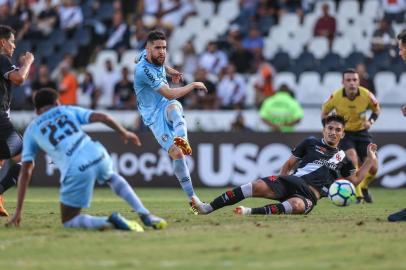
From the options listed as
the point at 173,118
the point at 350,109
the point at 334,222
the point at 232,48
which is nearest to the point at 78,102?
the point at 232,48

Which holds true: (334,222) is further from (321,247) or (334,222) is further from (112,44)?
(112,44)

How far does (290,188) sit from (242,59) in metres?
11.8

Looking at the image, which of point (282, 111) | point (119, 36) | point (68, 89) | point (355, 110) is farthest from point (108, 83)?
point (355, 110)

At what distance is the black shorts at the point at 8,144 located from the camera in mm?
12711

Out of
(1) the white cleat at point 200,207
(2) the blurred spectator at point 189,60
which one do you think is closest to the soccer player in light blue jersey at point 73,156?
(1) the white cleat at point 200,207

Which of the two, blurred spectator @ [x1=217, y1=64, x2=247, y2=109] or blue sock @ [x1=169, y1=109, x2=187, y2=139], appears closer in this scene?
blue sock @ [x1=169, y1=109, x2=187, y2=139]

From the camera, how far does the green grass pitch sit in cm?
838

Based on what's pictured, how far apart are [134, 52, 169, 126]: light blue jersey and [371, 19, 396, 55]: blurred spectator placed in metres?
11.2

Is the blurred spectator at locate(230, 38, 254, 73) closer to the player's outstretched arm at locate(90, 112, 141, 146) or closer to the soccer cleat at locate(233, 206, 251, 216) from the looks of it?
the soccer cleat at locate(233, 206, 251, 216)

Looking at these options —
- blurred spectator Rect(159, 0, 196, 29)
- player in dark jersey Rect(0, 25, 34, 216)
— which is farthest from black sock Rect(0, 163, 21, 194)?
blurred spectator Rect(159, 0, 196, 29)

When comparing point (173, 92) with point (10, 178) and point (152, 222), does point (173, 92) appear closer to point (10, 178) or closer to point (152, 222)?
point (10, 178)

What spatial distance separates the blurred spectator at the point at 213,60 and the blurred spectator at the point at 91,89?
2.72 m

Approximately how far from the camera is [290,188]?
1256cm

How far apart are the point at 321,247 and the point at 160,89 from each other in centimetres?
448
